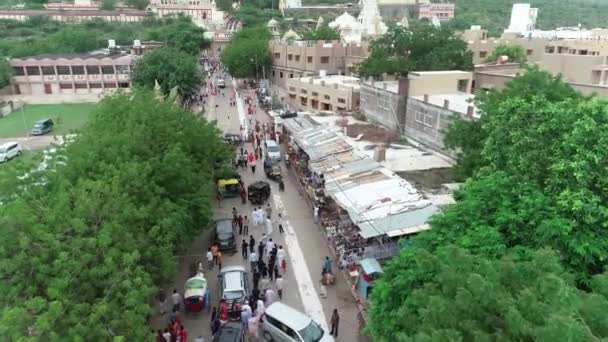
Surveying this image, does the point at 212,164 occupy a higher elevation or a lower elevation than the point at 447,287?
lower

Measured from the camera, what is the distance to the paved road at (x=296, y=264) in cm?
Result: 1411

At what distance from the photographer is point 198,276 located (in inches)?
607

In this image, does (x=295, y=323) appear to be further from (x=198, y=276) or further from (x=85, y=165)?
(x=85, y=165)

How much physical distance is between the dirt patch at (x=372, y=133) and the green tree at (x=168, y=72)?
24360mm

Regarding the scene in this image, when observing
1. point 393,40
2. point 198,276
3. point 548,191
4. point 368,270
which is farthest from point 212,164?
point 393,40

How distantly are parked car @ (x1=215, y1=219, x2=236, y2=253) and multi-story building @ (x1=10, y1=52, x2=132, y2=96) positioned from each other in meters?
44.4

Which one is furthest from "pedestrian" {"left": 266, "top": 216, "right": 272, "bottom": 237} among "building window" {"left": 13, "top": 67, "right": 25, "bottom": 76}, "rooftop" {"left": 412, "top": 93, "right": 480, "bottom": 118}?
"building window" {"left": 13, "top": 67, "right": 25, "bottom": 76}

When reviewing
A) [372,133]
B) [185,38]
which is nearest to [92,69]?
[185,38]

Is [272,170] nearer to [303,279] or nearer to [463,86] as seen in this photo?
[303,279]

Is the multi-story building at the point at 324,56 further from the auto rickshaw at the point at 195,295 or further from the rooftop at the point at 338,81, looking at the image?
the auto rickshaw at the point at 195,295

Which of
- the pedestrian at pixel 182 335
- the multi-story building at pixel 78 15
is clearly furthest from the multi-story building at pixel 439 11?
the pedestrian at pixel 182 335

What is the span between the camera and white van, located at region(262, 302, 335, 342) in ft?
40.6

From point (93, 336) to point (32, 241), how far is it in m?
2.68

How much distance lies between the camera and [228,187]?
76.4ft
